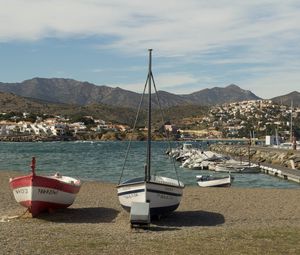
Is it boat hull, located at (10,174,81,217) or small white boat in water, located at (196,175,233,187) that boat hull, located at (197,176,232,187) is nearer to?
small white boat in water, located at (196,175,233,187)

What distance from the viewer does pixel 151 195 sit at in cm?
2025

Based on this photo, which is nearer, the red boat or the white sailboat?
the white sailboat

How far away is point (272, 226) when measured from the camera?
1955cm

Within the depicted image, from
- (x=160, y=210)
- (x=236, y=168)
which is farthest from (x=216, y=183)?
(x=160, y=210)

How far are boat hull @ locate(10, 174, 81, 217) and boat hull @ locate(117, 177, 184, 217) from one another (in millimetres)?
2886

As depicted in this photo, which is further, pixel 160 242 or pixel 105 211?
pixel 105 211

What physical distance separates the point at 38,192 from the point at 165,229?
550 cm

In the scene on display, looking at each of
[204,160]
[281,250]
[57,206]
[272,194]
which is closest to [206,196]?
[272,194]

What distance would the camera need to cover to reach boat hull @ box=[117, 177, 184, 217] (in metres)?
20.2

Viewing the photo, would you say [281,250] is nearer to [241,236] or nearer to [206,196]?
[241,236]

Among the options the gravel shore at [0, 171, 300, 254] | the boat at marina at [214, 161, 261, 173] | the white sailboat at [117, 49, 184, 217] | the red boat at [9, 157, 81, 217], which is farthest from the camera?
the boat at marina at [214, 161, 261, 173]

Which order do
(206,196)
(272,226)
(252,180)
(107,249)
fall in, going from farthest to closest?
1. (252,180)
2. (206,196)
3. (272,226)
4. (107,249)

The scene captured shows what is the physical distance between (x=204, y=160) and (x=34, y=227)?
2038 inches

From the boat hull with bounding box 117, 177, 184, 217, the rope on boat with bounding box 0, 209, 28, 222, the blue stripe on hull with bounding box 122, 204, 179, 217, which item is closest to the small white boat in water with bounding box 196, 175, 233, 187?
the blue stripe on hull with bounding box 122, 204, 179, 217
